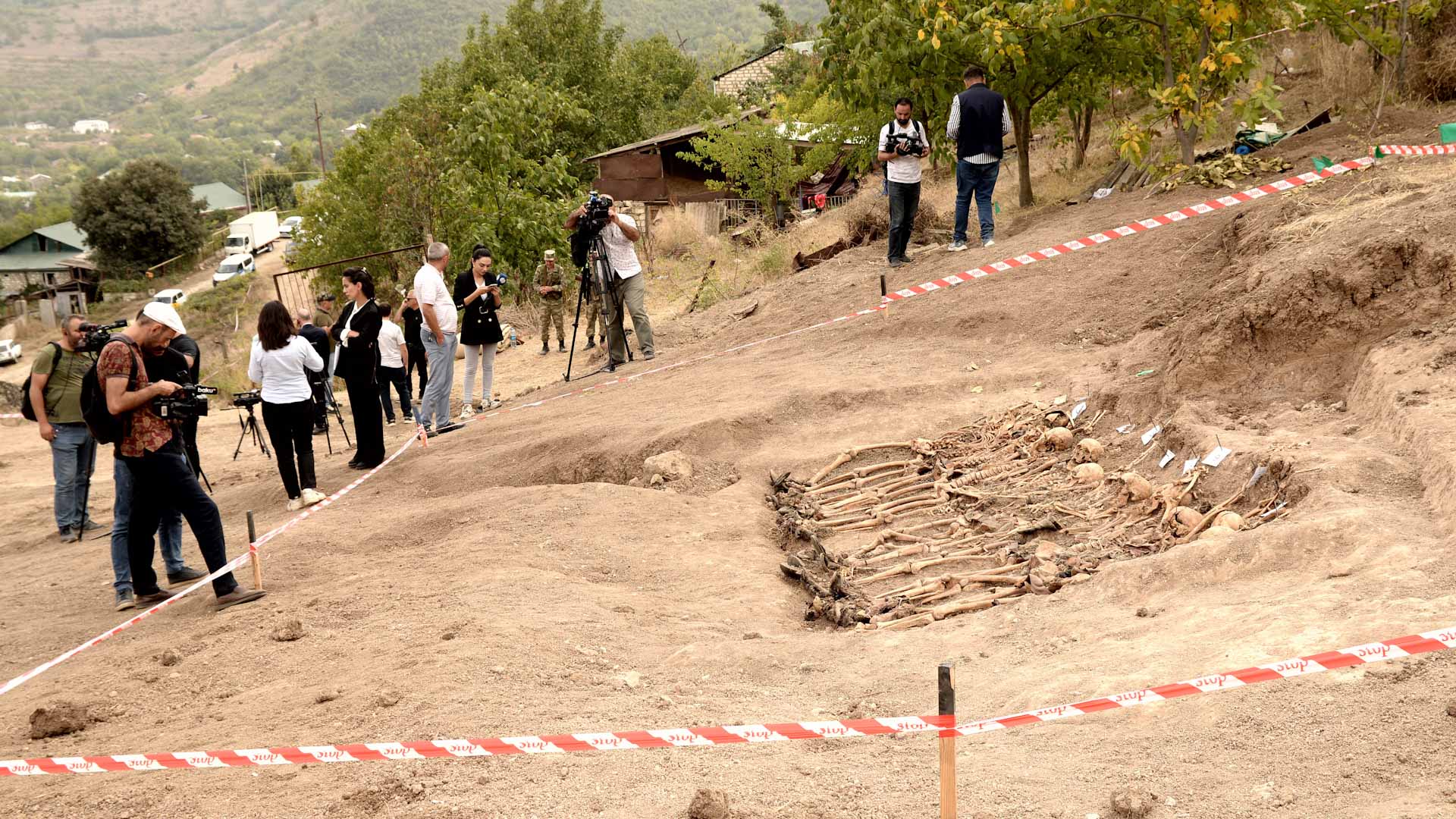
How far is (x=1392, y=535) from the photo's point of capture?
4.59 metres

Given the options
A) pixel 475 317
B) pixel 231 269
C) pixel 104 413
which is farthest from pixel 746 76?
pixel 104 413

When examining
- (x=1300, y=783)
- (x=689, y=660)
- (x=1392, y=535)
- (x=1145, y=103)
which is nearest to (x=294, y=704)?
(x=689, y=660)

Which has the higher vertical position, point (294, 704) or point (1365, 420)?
point (1365, 420)

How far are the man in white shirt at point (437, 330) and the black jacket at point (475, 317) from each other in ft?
1.93

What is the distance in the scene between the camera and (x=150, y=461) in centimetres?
648

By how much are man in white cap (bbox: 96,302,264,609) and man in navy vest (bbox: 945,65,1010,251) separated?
8320 millimetres

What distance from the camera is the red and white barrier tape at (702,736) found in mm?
3348

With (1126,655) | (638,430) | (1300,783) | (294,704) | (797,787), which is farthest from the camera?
(638,430)

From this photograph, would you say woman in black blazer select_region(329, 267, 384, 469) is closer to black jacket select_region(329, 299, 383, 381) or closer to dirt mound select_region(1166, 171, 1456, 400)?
black jacket select_region(329, 299, 383, 381)

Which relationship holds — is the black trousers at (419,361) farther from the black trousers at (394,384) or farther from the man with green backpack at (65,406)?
the man with green backpack at (65,406)

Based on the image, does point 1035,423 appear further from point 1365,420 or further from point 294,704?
point 294,704

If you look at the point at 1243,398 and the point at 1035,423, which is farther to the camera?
the point at 1035,423

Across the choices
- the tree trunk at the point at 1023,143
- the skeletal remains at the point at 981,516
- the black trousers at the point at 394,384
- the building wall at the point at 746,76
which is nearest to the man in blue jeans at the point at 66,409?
the black trousers at the point at 394,384

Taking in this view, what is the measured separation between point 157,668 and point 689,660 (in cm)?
260
